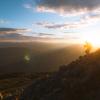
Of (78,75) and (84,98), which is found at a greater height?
(78,75)

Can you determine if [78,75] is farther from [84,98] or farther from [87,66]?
[84,98]

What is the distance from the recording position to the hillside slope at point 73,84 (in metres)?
31.2

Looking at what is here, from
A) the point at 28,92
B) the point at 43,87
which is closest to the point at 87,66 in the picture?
the point at 43,87

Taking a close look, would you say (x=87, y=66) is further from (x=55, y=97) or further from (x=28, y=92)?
(x=28, y=92)

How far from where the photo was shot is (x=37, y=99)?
35062mm

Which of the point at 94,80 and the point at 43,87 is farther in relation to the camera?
the point at 43,87

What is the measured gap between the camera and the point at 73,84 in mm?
32781

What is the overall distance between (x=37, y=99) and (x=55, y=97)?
4.10 metres

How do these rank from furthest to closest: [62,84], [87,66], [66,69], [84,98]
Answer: [66,69] < [87,66] < [62,84] < [84,98]

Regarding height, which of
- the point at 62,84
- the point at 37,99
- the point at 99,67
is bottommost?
the point at 37,99

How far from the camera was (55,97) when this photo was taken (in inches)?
1259

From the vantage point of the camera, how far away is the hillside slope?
3125 centimetres

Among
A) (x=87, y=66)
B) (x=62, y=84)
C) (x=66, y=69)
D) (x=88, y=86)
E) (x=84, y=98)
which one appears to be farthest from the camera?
(x=66, y=69)

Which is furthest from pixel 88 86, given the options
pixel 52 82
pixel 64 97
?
pixel 52 82
